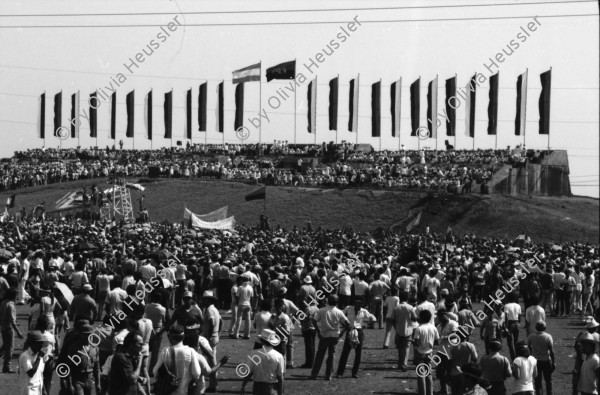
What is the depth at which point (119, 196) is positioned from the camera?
49.4 metres

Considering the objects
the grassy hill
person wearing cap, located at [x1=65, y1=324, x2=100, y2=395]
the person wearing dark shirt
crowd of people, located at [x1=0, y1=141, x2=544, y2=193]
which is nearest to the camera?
the person wearing dark shirt

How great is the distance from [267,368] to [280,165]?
171 feet

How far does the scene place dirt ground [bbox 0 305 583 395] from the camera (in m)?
14.5

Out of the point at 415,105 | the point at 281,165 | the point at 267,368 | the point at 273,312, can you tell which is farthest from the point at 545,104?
the point at 267,368

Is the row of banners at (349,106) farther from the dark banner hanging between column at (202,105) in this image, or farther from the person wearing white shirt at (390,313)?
the person wearing white shirt at (390,313)

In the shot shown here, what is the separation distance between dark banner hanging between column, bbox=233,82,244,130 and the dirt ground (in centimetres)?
3704

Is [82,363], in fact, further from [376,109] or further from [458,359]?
[376,109]

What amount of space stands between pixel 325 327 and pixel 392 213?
36.1m

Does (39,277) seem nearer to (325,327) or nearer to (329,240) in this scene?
(325,327)

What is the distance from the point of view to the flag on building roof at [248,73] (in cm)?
5762

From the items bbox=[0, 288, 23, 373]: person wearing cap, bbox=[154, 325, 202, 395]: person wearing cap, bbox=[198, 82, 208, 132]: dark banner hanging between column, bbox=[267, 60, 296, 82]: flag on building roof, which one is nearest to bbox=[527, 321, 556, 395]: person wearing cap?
bbox=[154, 325, 202, 395]: person wearing cap

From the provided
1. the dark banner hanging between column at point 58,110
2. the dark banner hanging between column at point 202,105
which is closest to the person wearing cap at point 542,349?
the dark banner hanging between column at point 202,105

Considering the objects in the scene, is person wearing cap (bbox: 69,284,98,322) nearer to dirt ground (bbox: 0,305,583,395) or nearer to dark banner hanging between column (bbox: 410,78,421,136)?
dirt ground (bbox: 0,305,583,395)

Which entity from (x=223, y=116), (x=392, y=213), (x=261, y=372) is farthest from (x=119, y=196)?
(x=261, y=372)
